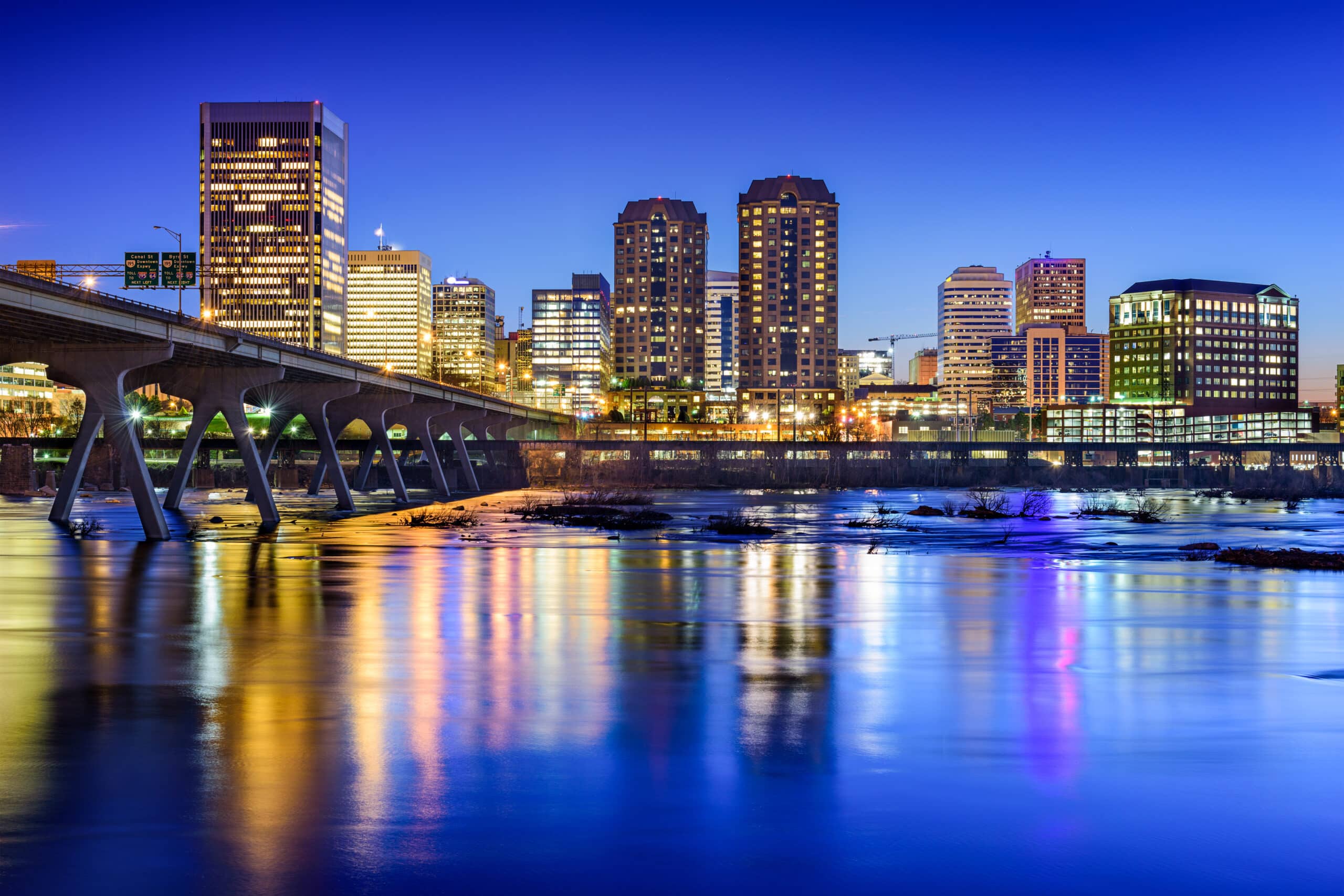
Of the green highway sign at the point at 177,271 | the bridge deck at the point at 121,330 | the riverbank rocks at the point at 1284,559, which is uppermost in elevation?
the green highway sign at the point at 177,271

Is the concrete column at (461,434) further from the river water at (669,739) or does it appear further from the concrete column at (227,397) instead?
the river water at (669,739)

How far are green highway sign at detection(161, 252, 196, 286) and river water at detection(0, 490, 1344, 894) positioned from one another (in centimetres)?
Result: 3879

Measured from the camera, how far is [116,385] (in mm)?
46469

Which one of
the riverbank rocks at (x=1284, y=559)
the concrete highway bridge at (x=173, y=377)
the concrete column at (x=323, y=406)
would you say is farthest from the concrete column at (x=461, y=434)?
the riverbank rocks at (x=1284, y=559)

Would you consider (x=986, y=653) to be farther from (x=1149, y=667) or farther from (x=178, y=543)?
(x=178, y=543)

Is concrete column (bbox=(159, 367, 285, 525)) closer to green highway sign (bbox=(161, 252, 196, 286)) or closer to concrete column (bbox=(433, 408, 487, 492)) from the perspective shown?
green highway sign (bbox=(161, 252, 196, 286))

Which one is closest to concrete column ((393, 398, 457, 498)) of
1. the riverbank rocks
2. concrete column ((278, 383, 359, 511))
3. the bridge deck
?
concrete column ((278, 383, 359, 511))

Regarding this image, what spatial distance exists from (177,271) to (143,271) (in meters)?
2.33

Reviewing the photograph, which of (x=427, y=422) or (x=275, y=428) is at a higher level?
(x=427, y=422)

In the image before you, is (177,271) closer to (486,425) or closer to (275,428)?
(275,428)

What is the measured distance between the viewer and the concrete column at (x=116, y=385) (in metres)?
43.9

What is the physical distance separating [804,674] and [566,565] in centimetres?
1834

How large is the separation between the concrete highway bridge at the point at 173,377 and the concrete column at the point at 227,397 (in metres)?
0.06

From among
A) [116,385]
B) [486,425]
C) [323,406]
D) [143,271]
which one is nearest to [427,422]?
[323,406]
